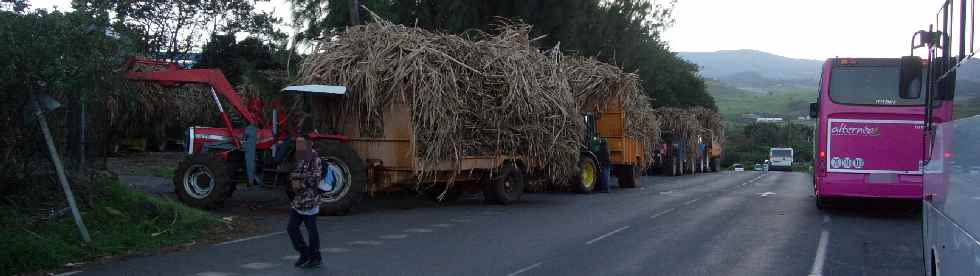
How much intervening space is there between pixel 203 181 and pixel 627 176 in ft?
47.8

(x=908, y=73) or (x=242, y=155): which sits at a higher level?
(x=908, y=73)

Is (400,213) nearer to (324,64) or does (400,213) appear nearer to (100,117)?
(324,64)

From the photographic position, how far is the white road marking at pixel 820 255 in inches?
374

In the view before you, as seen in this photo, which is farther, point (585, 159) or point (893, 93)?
point (585, 159)

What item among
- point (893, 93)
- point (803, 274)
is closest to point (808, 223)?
point (893, 93)

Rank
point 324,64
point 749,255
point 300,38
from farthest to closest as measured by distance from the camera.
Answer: point 300,38 < point 324,64 < point 749,255

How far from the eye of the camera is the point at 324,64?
15.5 meters

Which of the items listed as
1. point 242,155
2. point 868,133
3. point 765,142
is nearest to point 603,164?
point 868,133

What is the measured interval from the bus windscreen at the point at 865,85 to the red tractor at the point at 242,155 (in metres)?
8.43

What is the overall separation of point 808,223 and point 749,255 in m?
4.45

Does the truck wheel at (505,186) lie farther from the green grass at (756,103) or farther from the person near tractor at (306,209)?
the green grass at (756,103)

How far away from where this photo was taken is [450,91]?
15438 mm

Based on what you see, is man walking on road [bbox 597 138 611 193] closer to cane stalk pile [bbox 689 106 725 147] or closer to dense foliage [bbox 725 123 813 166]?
cane stalk pile [bbox 689 106 725 147]

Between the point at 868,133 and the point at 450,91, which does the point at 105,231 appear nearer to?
the point at 450,91
